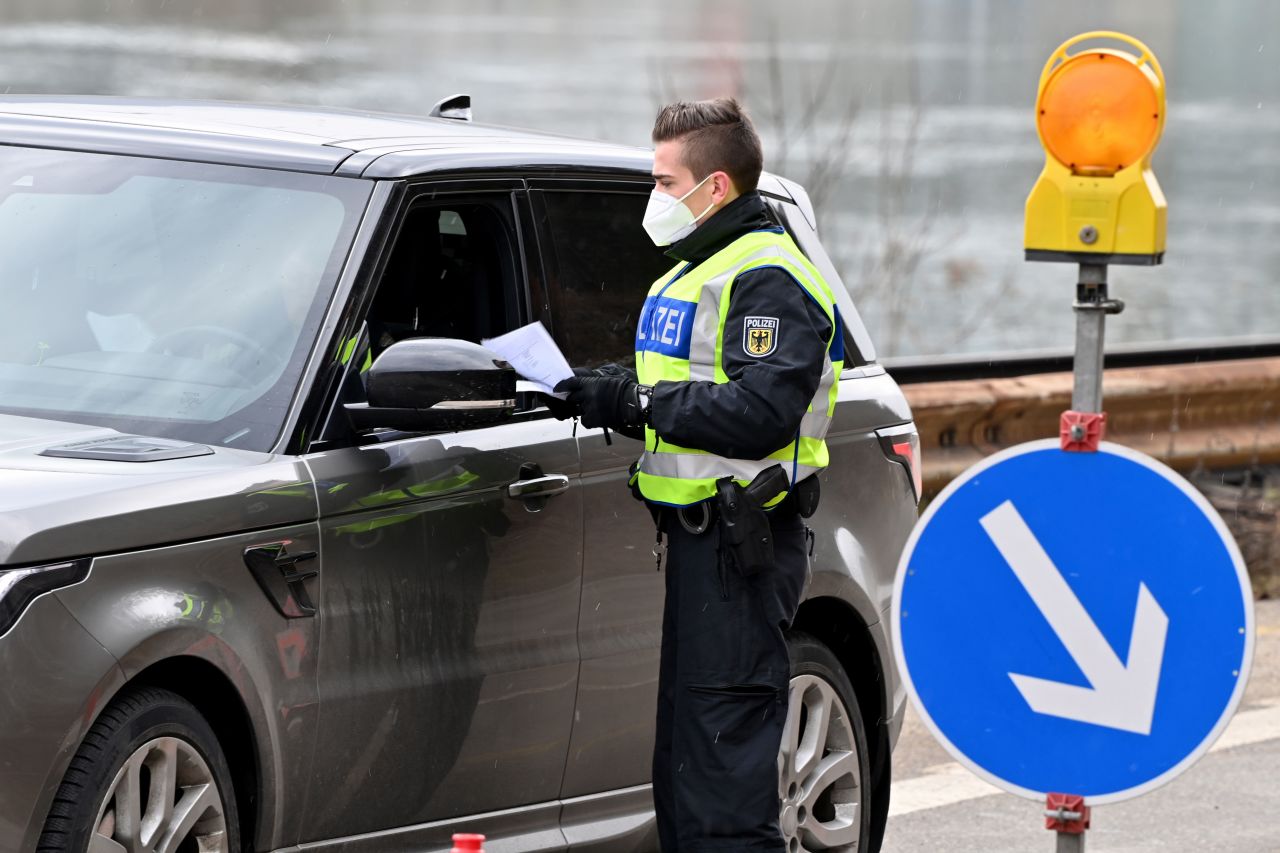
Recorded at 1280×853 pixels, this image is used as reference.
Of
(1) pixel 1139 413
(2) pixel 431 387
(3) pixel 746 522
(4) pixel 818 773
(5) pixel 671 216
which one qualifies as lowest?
(4) pixel 818 773

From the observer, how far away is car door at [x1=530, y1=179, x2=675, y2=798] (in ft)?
15.5

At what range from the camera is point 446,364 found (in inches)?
160

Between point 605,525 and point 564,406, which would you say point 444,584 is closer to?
point 564,406

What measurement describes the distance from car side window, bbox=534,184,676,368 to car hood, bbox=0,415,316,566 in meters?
1.03

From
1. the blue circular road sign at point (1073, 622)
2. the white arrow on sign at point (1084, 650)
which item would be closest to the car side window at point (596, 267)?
the blue circular road sign at point (1073, 622)

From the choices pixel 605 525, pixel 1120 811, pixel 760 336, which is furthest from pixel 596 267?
pixel 1120 811

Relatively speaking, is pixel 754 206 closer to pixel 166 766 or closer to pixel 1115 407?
pixel 166 766

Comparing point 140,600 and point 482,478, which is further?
point 482,478

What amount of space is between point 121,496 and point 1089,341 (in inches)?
63.5

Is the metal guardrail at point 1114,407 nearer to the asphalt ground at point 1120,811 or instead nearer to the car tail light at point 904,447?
the asphalt ground at point 1120,811

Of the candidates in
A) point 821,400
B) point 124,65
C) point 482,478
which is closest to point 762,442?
point 821,400

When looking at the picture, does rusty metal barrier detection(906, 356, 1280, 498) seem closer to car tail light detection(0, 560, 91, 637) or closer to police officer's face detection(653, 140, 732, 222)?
police officer's face detection(653, 140, 732, 222)

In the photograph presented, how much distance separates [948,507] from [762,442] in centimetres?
49

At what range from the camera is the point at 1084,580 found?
370cm
